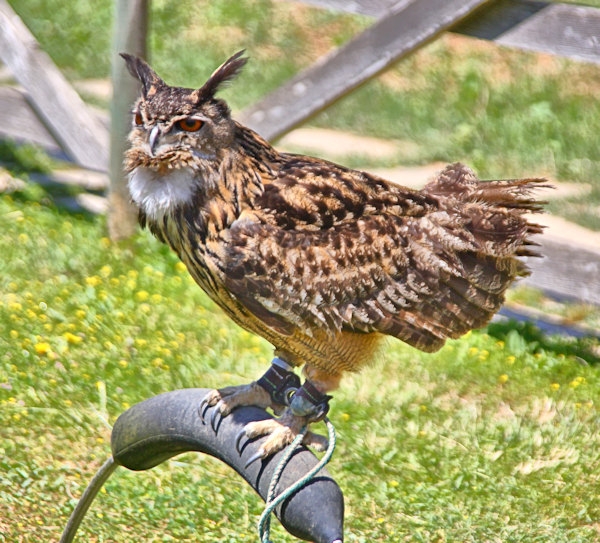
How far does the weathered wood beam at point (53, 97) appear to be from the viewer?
6.91 metres

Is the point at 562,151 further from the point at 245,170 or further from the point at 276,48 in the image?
the point at 245,170

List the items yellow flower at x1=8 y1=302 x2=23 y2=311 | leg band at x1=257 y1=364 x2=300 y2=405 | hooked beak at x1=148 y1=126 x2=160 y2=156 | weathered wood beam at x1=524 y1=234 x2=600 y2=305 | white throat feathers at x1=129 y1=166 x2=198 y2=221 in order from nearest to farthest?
1. hooked beak at x1=148 y1=126 x2=160 y2=156
2. white throat feathers at x1=129 y1=166 x2=198 y2=221
3. leg band at x1=257 y1=364 x2=300 y2=405
4. yellow flower at x1=8 y1=302 x2=23 y2=311
5. weathered wood beam at x1=524 y1=234 x2=600 y2=305

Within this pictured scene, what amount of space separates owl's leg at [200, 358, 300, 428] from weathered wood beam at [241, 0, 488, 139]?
2.63 m

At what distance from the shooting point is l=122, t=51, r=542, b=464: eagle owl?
309 cm

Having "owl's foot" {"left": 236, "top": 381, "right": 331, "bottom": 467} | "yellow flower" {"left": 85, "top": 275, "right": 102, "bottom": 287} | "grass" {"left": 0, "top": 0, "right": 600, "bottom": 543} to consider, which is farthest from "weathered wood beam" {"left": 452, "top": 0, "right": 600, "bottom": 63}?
"owl's foot" {"left": 236, "top": 381, "right": 331, "bottom": 467}

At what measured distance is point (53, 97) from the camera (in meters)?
6.97

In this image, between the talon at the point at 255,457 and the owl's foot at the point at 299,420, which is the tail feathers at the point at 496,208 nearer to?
the owl's foot at the point at 299,420

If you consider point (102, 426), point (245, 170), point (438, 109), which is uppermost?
point (245, 170)

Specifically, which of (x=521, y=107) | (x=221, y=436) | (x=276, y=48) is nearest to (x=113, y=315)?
(x=221, y=436)

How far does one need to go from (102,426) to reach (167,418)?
7.10 ft

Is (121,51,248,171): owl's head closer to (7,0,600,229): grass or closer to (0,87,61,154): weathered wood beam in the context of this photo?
(0,87,61,154): weathered wood beam

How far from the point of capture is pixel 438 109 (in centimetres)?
1048

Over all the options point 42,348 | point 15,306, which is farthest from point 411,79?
point 42,348

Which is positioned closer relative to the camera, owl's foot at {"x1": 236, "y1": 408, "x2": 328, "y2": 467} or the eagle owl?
owl's foot at {"x1": 236, "y1": 408, "x2": 328, "y2": 467}
